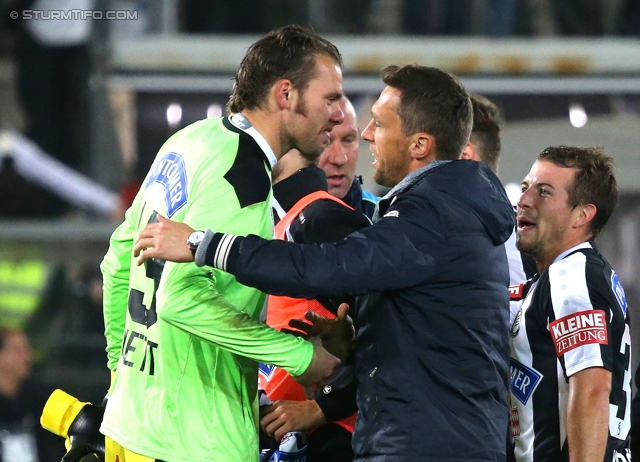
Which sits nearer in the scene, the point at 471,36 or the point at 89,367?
the point at 89,367

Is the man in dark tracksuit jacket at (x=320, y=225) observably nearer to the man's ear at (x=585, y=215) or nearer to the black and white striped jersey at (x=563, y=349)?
the black and white striped jersey at (x=563, y=349)

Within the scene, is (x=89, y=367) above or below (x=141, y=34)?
below

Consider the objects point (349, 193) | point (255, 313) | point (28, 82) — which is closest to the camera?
point (255, 313)

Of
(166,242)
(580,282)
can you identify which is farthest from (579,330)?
(166,242)

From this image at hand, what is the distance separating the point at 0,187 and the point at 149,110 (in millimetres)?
1459

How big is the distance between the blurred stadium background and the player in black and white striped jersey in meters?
4.42

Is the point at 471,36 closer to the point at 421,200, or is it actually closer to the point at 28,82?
the point at 28,82

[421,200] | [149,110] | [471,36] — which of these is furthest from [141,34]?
[421,200]

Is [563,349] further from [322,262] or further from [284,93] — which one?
[284,93]

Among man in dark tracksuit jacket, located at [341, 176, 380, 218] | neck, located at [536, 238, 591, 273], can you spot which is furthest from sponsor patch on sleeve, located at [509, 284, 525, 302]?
man in dark tracksuit jacket, located at [341, 176, 380, 218]

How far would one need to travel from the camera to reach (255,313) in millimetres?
2734

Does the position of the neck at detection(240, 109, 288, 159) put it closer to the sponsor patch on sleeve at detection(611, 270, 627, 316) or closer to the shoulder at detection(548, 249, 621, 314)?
the shoulder at detection(548, 249, 621, 314)

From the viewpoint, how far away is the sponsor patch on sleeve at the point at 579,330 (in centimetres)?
307

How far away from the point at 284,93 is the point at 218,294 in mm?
596
